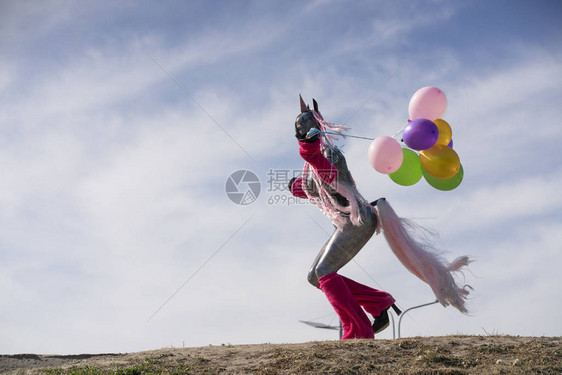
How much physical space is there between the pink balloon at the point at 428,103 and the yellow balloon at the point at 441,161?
1.40ft

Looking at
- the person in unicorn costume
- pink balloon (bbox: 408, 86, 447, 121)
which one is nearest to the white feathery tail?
the person in unicorn costume

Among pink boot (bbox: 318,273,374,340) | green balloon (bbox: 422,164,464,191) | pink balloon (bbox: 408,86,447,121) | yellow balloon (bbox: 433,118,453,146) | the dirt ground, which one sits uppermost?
pink balloon (bbox: 408,86,447,121)

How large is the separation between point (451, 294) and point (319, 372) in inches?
92.4

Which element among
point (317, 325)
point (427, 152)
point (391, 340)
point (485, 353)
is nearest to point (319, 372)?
point (391, 340)

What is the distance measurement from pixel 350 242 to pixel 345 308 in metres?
0.79

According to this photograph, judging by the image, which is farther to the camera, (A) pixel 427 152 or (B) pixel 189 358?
(A) pixel 427 152

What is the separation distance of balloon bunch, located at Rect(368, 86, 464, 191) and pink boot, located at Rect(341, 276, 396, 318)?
1392mm

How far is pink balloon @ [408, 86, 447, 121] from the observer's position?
709 centimetres

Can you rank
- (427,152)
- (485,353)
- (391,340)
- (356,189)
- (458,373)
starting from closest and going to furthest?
(458,373) → (485,353) → (391,340) → (427,152) → (356,189)

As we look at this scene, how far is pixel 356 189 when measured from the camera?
7.44 meters

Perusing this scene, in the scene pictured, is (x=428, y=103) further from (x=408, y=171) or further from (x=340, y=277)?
(x=340, y=277)

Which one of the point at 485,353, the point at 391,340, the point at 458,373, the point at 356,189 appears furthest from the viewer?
the point at 356,189

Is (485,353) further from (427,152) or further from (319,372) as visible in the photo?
(427,152)

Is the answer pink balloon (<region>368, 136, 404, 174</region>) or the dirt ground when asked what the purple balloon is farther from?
the dirt ground
